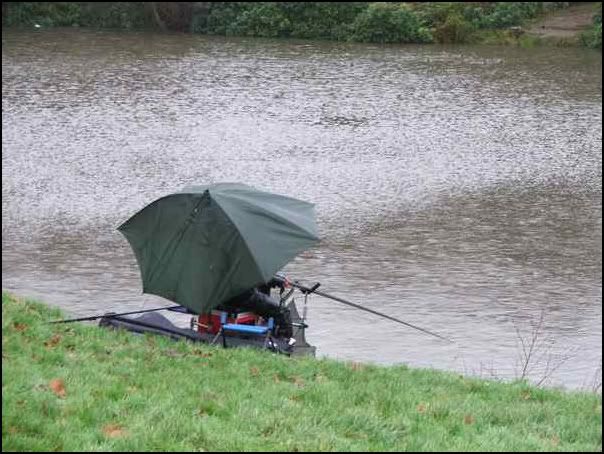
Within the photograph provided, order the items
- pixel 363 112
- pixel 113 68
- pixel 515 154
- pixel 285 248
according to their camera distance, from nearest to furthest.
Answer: pixel 285 248 → pixel 515 154 → pixel 363 112 → pixel 113 68

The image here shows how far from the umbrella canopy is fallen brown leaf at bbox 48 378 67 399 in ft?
7.39

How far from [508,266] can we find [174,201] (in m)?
7.20

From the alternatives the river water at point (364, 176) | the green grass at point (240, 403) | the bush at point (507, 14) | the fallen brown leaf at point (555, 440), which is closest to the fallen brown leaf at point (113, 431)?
the green grass at point (240, 403)

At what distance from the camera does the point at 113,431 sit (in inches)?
219

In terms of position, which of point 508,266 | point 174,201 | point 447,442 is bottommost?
point 508,266

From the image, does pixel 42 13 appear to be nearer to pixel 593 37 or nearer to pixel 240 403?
pixel 593 37

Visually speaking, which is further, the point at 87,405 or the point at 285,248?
the point at 285,248

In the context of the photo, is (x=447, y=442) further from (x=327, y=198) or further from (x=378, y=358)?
(x=327, y=198)

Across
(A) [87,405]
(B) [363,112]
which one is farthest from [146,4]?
(A) [87,405]

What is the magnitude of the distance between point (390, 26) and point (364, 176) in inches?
966

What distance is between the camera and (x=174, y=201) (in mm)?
8875

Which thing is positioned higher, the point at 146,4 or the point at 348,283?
the point at 146,4

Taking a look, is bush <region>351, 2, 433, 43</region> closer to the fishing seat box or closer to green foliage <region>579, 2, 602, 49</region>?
green foliage <region>579, 2, 602, 49</region>

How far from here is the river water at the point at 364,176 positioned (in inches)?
486
